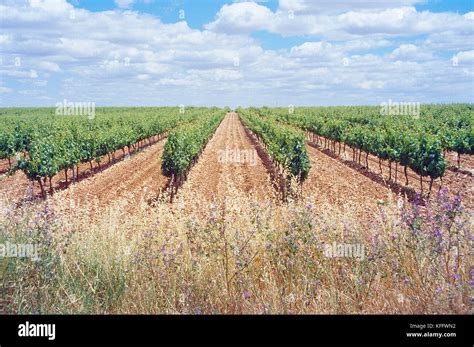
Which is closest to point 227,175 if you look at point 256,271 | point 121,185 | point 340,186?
point 121,185

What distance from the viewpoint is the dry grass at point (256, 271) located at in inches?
193

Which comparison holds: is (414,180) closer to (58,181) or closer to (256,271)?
(58,181)

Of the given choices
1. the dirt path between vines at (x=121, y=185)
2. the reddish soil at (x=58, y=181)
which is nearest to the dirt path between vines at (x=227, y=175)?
the dirt path between vines at (x=121, y=185)

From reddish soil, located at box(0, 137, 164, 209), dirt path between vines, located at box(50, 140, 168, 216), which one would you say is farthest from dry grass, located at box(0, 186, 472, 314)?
reddish soil, located at box(0, 137, 164, 209)

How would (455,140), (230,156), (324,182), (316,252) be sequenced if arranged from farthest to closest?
(230,156) → (455,140) → (324,182) → (316,252)

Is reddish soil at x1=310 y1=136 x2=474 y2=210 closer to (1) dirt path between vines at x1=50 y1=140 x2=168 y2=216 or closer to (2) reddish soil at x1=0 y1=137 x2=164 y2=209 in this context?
(1) dirt path between vines at x1=50 y1=140 x2=168 y2=216

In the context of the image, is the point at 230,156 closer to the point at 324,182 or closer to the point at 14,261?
the point at 324,182

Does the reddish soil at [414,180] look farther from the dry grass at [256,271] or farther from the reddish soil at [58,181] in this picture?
the reddish soil at [58,181]

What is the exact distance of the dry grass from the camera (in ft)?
16.0

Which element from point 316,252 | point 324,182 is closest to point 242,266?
point 316,252

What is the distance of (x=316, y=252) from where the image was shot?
6008 millimetres

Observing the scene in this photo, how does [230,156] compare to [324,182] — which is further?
[230,156]

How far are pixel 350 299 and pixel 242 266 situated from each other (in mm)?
1389
